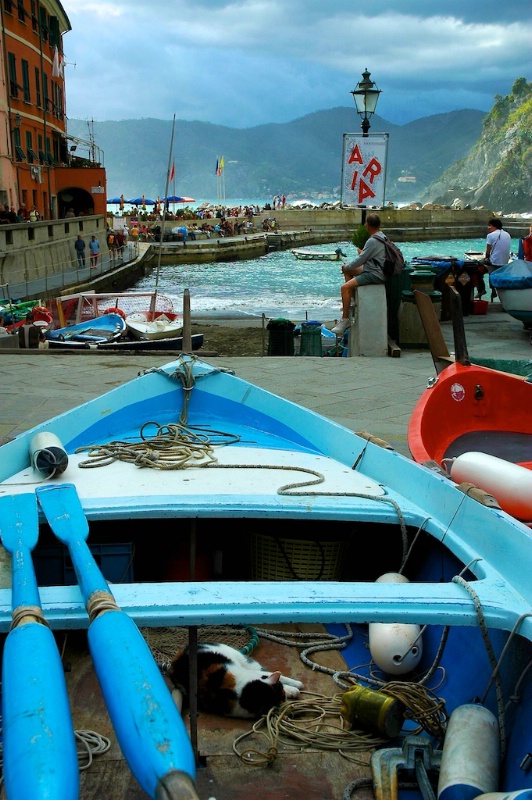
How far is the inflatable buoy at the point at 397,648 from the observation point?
9.08ft

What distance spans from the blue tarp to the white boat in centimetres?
604

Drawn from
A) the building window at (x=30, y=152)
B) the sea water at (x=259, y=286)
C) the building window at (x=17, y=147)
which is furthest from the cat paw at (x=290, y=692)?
the building window at (x=30, y=152)

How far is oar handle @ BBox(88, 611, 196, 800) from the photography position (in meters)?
1.30

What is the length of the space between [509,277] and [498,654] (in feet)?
27.9

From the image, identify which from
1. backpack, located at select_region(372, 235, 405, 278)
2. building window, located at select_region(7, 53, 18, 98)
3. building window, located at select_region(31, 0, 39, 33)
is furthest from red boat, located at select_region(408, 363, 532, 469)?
building window, located at select_region(31, 0, 39, 33)

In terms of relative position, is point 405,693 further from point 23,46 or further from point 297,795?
point 23,46

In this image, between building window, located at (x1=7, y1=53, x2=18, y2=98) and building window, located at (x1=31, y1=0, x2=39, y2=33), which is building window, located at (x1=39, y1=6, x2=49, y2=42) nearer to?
building window, located at (x1=31, y1=0, x2=39, y2=33)

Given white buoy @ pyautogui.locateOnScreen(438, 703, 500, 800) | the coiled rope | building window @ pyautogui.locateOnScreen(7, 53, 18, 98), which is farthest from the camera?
building window @ pyautogui.locateOnScreen(7, 53, 18, 98)

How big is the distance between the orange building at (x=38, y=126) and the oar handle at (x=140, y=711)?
2803 cm

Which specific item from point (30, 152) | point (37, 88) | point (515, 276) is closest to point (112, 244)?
point (30, 152)

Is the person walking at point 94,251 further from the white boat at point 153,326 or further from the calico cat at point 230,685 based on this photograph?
the calico cat at point 230,685

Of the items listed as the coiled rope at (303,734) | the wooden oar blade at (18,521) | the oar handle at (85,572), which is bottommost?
the coiled rope at (303,734)

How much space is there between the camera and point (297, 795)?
7.31ft

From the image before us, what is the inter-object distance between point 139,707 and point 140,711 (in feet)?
0.04
